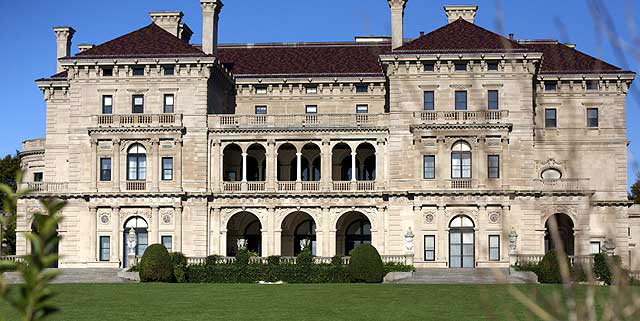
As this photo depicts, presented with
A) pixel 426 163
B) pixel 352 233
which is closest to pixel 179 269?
pixel 426 163

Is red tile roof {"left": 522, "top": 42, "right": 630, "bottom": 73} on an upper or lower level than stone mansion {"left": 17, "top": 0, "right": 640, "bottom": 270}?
upper

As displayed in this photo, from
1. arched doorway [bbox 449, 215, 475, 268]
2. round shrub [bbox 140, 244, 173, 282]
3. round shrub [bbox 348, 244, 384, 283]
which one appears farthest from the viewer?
arched doorway [bbox 449, 215, 475, 268]

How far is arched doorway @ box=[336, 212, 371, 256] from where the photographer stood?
206ft

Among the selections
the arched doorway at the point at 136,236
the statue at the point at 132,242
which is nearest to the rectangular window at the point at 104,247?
the arched doorway at the point at 136,236

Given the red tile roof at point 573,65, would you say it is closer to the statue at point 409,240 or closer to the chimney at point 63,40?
the statue at point 409,240

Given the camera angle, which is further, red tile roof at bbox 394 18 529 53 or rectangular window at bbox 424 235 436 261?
red tile roof at bbox 394 18 529 53

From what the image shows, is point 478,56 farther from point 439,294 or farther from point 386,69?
point 439,294

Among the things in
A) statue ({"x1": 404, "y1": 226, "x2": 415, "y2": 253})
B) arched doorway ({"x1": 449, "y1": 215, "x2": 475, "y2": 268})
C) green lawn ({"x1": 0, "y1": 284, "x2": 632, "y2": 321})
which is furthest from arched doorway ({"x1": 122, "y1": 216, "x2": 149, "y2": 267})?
arched doorway ({"x1": 449, "y1": 215, "x2": 475, "y2": 268})

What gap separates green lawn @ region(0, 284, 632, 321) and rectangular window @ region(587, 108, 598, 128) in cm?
2537

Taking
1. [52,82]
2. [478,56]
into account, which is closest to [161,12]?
[52,82]

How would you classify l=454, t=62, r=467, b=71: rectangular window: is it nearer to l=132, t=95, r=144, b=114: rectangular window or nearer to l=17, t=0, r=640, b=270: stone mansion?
l=17, t=0, r=640, b=270: stone mansion

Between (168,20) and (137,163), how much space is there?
464 inches

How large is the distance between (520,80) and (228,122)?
55.4 feet

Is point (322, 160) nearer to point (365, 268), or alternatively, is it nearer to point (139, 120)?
point (139, 120)
